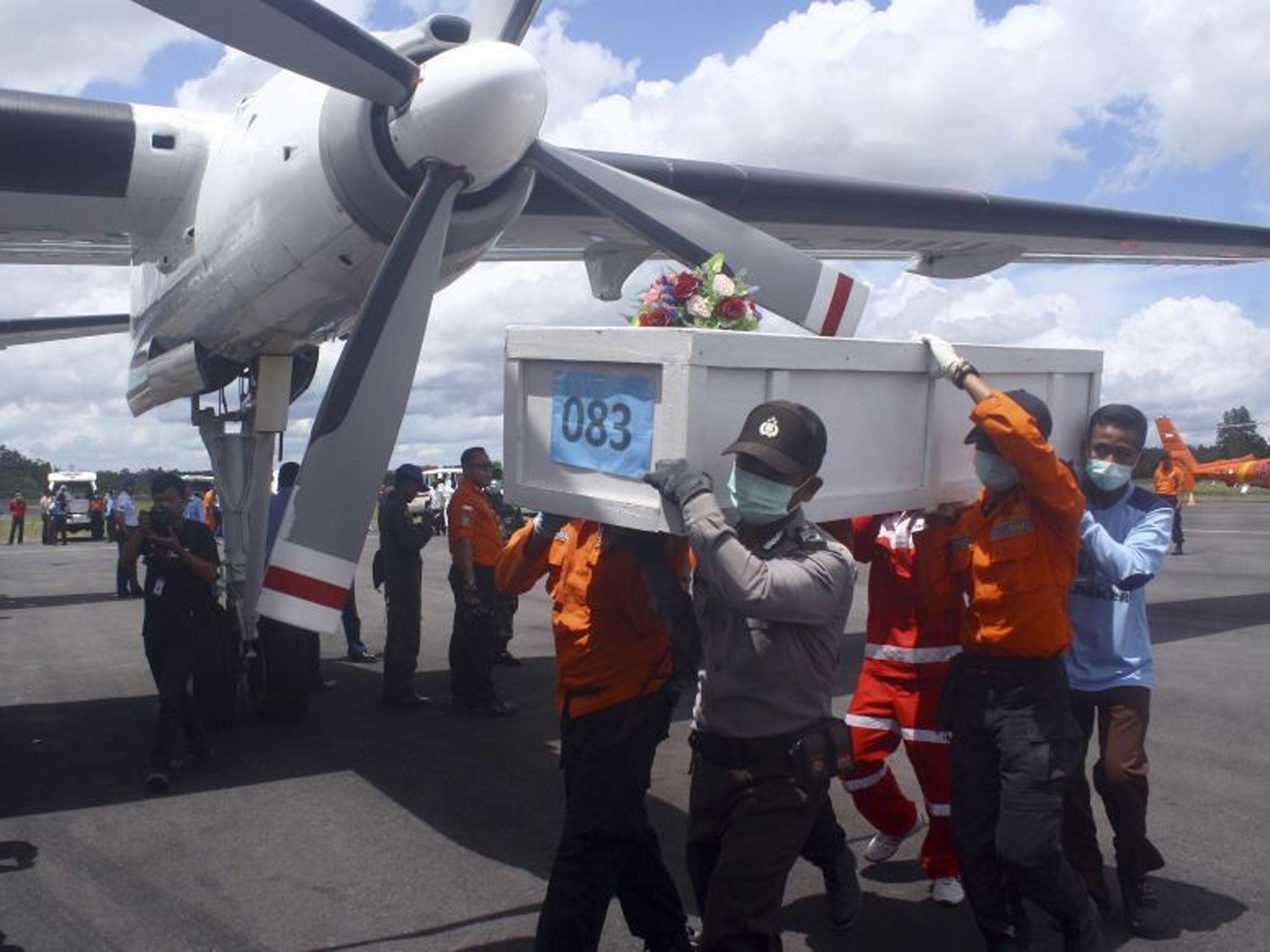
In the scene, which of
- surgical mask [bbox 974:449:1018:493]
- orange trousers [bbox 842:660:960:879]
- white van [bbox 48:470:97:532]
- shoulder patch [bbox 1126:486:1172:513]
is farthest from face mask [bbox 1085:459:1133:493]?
white van [bbox 48:470:97:532]

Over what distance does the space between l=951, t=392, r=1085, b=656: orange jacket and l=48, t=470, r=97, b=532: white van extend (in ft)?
120

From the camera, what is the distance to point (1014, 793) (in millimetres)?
3434

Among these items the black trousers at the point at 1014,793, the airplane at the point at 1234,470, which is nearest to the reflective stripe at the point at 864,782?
the black trousers at the point at 1014,793

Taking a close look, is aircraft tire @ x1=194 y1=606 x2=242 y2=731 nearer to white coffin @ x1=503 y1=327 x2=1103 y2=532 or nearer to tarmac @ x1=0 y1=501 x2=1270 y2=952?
tarmac @ x1=0 y1=501 x2=1270 y2=952

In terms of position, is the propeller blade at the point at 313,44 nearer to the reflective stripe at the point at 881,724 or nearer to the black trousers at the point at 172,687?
the black trousers at the point at 172,687

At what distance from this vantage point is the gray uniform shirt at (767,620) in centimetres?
297

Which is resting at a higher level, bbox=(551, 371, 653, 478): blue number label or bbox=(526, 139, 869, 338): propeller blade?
bbox=(526, 139, 869, 338): propeller blade

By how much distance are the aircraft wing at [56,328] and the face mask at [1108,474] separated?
11407mm

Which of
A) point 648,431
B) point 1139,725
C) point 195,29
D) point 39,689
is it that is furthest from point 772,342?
point 39,689

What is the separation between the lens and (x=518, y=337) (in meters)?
3.73

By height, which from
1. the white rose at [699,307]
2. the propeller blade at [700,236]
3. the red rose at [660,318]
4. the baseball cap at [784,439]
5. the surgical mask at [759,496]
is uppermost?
the propeller blade at [700,236]

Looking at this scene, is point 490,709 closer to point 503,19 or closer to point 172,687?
point 172,687

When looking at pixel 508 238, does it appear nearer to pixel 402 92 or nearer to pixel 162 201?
pixel 162 201

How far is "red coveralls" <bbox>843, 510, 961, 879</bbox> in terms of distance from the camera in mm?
4285
